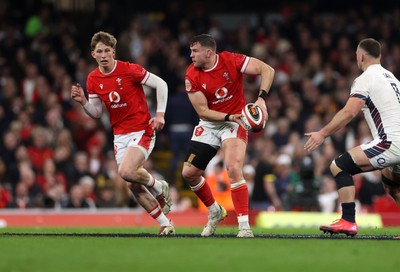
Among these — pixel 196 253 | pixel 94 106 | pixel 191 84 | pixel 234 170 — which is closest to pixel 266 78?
pixel 191 84

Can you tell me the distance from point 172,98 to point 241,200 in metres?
10.6

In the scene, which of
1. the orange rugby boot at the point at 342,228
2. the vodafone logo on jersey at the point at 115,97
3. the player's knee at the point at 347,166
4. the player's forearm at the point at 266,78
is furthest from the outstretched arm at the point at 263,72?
the orange rugby boot at the point at 342,228

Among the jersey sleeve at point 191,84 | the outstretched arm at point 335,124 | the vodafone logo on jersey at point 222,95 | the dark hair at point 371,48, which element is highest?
the dark hair at point 371,48

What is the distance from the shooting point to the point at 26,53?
25141 mm

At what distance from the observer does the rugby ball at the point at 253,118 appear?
1277 centimetres

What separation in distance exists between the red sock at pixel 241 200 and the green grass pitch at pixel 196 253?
328mm

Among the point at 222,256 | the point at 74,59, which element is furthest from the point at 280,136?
the point at 222,256

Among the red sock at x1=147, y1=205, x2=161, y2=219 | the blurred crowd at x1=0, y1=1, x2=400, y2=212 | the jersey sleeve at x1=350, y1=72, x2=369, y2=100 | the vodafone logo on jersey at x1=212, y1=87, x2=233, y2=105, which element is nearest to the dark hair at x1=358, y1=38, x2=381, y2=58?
the jersey sleeve at x1=350, y1=72, x2=369, y2=100

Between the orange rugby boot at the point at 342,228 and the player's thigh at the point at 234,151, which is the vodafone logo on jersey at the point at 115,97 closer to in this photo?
the player's thigh at the point at 234,151

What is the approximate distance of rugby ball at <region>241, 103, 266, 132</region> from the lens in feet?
41.9

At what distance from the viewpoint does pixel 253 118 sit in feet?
42.0

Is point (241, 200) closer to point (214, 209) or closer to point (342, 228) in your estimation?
point (214, 209)

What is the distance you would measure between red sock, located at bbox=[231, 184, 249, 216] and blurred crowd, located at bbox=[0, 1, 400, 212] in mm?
7848

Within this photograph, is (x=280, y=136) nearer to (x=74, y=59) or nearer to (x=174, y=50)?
(x=174, y=50)
